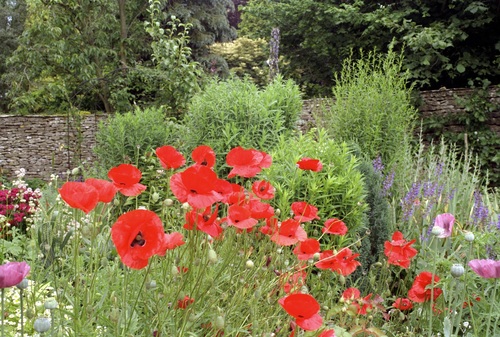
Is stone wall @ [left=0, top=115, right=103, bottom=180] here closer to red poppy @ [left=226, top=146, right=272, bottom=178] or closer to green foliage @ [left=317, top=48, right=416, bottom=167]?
green foliage @ [left=317, top=48, right=416, bottom=167]

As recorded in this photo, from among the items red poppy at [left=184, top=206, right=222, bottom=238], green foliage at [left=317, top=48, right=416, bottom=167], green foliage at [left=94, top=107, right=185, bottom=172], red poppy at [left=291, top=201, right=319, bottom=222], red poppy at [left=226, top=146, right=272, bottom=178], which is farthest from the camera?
green foliage at [left=317, top=48, right=416, bottom=167]

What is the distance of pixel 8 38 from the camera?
16.0 metres

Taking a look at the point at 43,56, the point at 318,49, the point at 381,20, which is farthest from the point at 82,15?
the point at 381,20

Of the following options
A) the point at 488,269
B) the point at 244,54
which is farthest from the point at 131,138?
the point at 244,54

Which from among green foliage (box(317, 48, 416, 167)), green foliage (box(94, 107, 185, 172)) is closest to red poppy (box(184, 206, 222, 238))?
green foliage (box(94, 107, 185, 172))

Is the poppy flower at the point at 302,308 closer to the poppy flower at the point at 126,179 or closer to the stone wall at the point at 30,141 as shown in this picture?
the poppy flower at the point at 126,179

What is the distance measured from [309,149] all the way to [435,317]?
1.30 metres

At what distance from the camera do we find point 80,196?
3.16 ft

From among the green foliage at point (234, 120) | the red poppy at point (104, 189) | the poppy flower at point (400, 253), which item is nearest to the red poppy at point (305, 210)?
the poppy flower at point (400, 253)

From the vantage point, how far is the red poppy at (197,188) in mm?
1033

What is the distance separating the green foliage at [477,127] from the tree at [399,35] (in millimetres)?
362

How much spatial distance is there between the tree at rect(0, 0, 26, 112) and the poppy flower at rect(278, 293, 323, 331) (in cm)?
1599

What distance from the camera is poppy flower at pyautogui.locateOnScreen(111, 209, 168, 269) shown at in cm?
89

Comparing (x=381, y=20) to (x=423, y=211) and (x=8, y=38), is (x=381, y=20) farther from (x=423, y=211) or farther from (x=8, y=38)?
(x=8, y=38)
